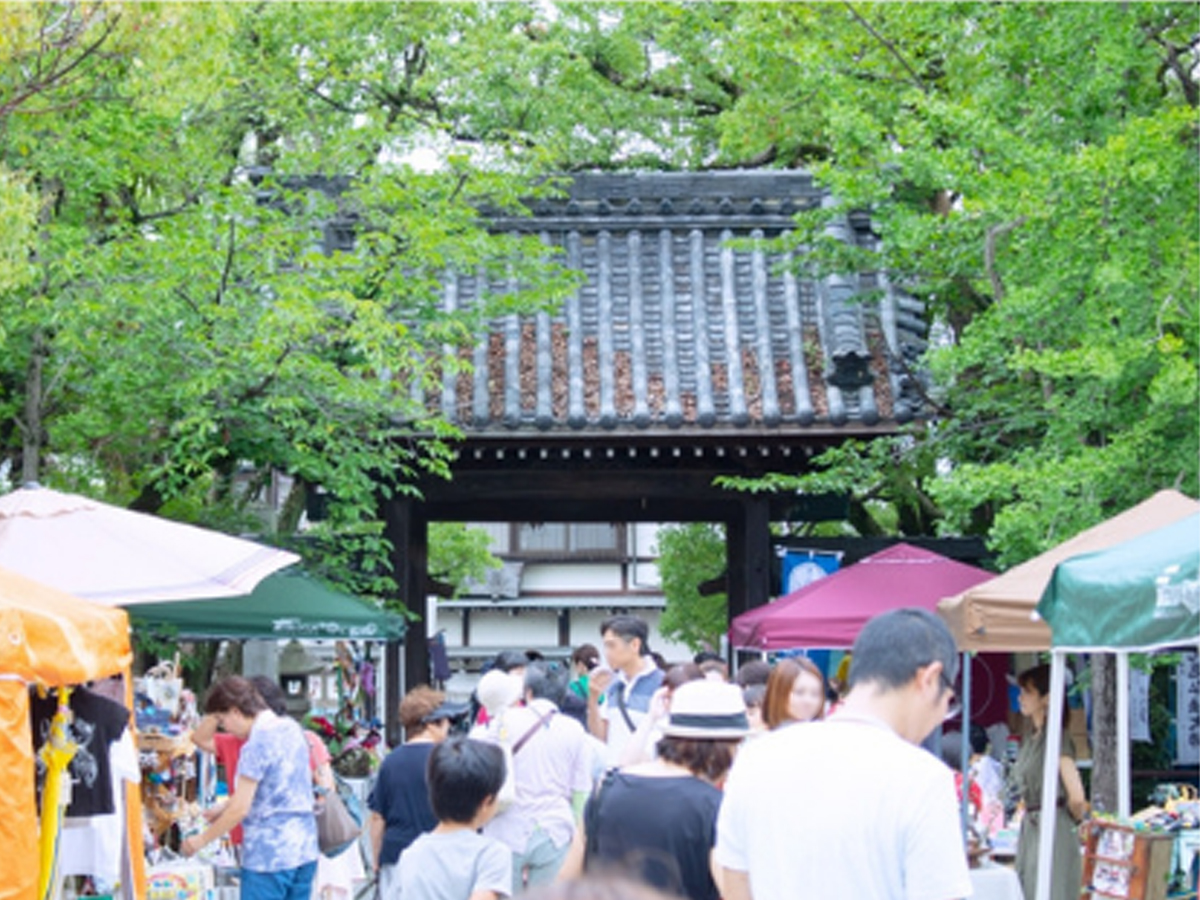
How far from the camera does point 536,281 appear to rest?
46.0 feet

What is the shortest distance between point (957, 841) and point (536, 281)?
10.4 metres

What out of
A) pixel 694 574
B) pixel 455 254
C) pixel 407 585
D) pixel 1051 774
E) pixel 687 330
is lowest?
pixel 1051 774

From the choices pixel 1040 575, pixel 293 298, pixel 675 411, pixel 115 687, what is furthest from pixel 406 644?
pixel 1040 575

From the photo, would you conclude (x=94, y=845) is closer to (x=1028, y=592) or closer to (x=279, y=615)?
(x=279, y=615)

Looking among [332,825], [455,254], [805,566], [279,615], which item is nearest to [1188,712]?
[805,566]

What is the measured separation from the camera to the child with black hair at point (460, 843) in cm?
565

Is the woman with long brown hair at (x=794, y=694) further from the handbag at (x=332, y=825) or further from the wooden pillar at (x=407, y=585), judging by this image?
the wooden pillar at (x=407, y=585)

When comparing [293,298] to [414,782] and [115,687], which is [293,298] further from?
[414,782]

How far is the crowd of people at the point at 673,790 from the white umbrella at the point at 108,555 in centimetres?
61

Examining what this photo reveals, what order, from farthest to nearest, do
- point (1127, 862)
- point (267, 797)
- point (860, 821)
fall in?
1. point (267, 797)
2. point (1127, 862)
3. point (860, 821)

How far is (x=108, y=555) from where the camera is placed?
29.0 ft

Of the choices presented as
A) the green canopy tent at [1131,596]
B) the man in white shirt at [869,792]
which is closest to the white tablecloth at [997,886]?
the green canopy tent at [1131,596]

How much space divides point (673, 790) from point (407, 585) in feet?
35.0

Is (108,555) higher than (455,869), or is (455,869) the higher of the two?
(108,555)
